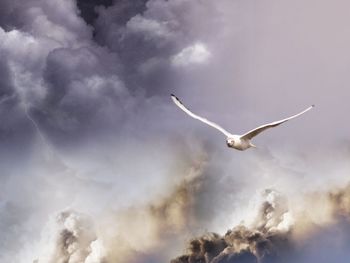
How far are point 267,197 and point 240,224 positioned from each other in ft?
7.83

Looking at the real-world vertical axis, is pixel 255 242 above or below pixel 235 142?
above

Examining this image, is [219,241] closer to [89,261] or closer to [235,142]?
[89,261]

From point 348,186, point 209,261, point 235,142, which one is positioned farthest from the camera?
point 209,261

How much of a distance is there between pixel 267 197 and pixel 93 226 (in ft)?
33.3

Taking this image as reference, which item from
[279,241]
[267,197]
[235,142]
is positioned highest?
[267,197]

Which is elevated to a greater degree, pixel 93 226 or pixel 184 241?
pixel 93 226

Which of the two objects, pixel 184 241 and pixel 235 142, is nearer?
pixel 235 142

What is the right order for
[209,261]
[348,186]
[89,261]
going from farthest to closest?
[209,261] < [89,261] < [348,186]

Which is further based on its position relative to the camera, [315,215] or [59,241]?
[59,241]

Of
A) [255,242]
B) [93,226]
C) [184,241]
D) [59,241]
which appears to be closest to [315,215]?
[255,242]

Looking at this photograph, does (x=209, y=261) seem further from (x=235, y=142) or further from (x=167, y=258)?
(x=235, y=142)

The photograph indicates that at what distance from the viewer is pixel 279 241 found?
104 ft

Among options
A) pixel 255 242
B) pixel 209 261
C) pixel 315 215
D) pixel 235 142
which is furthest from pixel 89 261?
pixel 235 142

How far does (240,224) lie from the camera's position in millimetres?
32562
